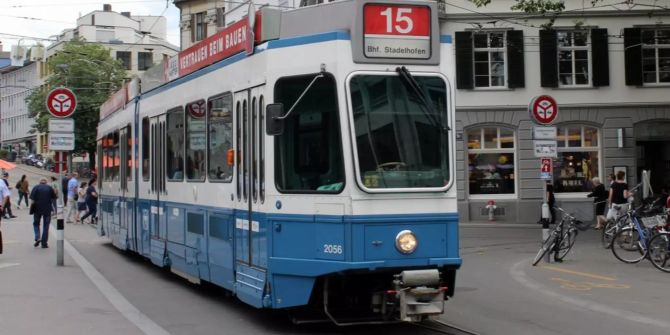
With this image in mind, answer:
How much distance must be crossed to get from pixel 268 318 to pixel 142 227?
213 inches

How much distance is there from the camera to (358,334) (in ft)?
26.5

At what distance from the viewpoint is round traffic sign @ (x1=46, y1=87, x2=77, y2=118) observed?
1506 cm

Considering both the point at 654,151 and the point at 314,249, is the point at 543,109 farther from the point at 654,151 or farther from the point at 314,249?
the point at 654,151

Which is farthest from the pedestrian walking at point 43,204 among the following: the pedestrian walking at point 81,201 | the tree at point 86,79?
the tree at point 86,79

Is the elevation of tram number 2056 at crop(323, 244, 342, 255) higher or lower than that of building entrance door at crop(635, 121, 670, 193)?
lower

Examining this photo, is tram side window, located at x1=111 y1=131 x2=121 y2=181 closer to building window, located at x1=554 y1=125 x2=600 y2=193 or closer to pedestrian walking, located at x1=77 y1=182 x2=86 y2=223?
pedestrian walking, located at x1=77 y1=182 x2=86 y2=223

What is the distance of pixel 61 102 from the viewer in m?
15.3

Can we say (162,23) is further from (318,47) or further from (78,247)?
(318,47)

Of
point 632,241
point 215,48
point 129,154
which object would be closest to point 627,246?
point 632,241

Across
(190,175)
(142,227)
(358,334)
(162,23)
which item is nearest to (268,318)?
(358,334)

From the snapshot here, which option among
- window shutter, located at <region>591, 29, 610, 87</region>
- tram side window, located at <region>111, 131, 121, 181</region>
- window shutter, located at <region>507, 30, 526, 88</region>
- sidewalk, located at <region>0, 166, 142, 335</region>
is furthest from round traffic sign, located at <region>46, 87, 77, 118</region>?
window shutter, located at <region>591, 29, 610, 87</region>

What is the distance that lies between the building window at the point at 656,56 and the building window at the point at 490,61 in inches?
206

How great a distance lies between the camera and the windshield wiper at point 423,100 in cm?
750

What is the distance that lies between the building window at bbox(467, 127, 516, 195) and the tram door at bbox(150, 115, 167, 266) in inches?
710
